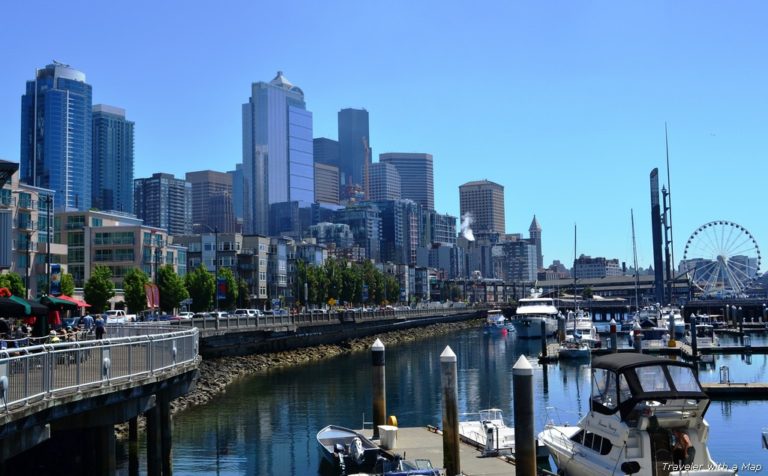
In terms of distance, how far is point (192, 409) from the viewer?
206ft

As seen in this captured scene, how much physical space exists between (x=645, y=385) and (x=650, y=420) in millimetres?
1376

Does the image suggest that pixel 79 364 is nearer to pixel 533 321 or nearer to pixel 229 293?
pixel 229 293

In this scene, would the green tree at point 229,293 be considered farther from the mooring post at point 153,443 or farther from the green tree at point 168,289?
the mooring post at point 153,443

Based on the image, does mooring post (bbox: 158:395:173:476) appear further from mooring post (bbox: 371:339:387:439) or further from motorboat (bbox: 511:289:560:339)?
motorboat (bbox: 511:289:560:339)

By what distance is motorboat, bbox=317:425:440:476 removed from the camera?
33844 millimetres

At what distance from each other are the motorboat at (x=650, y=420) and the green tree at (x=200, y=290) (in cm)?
10661

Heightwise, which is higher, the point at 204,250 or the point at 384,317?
the point at 204,250

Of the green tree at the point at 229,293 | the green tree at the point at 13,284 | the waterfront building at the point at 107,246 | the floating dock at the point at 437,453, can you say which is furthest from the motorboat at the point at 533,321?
the floating dock at the point at 437,453

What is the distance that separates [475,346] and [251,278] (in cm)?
6585

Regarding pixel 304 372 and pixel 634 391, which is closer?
pixel 634 391

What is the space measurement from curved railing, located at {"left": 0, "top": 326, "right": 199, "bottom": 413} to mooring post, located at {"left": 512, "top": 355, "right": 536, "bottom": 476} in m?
14.0

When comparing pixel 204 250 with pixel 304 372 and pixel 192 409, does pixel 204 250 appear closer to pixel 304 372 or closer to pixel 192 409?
pixel 304 372

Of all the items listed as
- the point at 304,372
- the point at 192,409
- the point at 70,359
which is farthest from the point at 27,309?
the point at 304,372

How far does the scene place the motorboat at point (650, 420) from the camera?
97.9 ft
